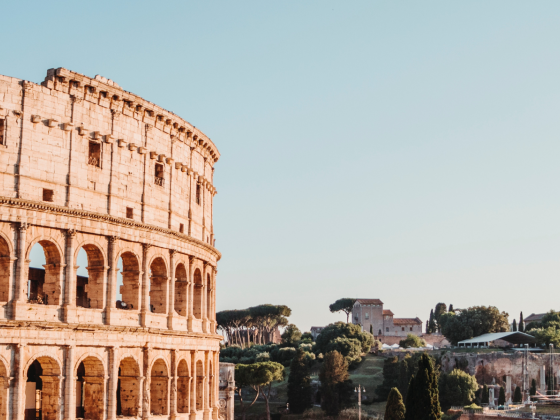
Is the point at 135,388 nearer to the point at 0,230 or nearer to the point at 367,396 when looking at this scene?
the point at 0,230

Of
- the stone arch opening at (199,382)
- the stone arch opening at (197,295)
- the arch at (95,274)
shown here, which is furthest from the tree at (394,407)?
the arch at (95,274)

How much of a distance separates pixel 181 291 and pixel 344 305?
88.5m

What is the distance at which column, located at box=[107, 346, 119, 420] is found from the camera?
999 inches

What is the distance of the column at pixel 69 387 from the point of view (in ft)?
78.2

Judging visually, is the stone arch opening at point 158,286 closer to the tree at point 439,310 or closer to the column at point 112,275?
the column at point 112,275

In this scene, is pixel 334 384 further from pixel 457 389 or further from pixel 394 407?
pixel 394 407

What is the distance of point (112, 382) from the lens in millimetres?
25562

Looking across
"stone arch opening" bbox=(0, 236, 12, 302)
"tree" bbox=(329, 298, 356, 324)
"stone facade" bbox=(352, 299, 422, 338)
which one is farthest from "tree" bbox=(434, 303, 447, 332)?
"stone arch opening" bbox=(0, 236, 12, 302)

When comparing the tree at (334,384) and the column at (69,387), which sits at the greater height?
the column at (69,387)

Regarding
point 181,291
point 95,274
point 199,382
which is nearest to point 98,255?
point 95,274

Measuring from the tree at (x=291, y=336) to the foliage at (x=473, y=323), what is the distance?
17887 millimetres

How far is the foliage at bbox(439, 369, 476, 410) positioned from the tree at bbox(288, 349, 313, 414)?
11422 millimetres

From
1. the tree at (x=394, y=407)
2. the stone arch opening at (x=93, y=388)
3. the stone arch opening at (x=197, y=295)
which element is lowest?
the tree at (x=394, y=407)

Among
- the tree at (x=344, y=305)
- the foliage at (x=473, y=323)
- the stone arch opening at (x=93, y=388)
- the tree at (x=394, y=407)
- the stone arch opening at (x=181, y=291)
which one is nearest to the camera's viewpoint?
the stone arch opening at (x=93, y=388)
